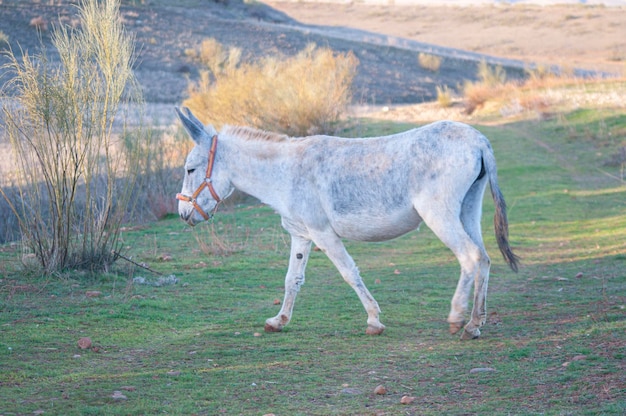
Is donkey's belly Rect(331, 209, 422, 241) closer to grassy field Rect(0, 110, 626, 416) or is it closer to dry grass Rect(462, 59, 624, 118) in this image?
grassy field Rect(0, 110, 626, 416)

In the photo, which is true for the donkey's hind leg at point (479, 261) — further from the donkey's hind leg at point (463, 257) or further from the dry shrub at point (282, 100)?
the dry shrub at point (282, 100)

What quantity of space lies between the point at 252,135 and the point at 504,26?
70530 millimetres

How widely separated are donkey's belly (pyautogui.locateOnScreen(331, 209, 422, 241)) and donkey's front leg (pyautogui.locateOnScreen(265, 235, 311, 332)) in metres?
0.42

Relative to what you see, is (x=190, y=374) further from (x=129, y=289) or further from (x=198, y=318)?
(x=129, y=289)

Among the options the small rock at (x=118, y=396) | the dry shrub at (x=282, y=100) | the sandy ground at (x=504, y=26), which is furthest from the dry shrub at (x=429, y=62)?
the small rock at (x=118, y=396)

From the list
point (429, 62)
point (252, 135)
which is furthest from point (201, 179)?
point (429, 62)

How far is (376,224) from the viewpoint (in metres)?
6.59

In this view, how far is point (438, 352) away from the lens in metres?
6.05

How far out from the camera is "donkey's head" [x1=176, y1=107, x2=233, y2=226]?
7.09m


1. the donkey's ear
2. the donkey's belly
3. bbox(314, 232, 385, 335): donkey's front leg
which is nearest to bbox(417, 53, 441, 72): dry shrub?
Answer: the donkey's ear

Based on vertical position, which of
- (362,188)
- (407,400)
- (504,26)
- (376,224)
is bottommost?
(504,26)

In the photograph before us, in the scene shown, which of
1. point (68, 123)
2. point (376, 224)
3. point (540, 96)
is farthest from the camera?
point (540, 96)

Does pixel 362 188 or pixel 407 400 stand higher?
pixel 362 188

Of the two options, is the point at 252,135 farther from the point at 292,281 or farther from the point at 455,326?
the point at 455,326
